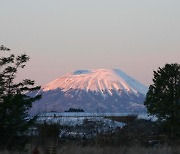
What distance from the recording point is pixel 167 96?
30438 millimetres

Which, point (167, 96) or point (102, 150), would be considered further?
point (167, 96)

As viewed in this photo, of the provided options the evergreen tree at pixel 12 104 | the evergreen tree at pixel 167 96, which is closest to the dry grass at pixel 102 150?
the evergreen tree at pixel 12 104

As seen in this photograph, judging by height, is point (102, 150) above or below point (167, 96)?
below

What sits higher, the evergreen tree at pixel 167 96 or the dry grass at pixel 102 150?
the evergreen tree at pixel 167 96

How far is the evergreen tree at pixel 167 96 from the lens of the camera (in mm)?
30031

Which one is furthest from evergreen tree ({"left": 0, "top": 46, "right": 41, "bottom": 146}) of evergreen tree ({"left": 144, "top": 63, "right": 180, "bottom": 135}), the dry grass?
evergreen tree ({"left": 144, "top": 63, "right": 180, "bottom": 135})

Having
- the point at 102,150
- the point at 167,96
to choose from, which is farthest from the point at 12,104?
the point at 167,96

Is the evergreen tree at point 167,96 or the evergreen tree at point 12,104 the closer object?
the evergreen tree at point 12,104

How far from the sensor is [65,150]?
1831 centimetres

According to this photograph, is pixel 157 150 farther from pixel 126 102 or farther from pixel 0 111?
pixel 126 102

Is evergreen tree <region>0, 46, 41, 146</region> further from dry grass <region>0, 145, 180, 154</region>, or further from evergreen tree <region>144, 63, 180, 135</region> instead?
evergreen tree <region>144, 63, 180, 135</region>

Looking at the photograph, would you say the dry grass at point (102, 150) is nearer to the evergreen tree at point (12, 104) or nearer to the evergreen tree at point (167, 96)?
the evergreen tree at point (12, 104)

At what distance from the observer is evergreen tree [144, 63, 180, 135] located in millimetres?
30031

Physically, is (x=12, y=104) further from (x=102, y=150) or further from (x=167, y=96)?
(x=167, y=96)
